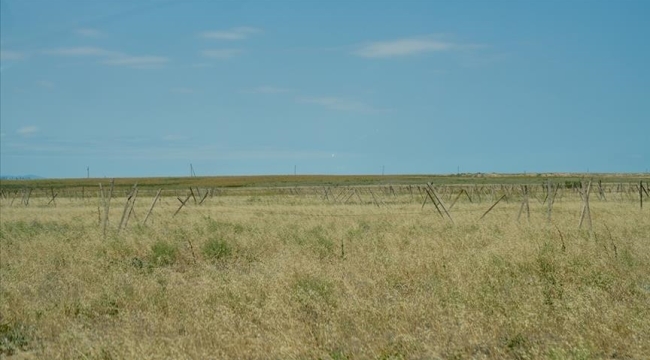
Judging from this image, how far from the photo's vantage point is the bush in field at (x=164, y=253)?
14.6 meters

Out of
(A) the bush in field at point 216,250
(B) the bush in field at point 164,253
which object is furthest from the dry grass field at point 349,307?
(A) the bush in field at point 216,250

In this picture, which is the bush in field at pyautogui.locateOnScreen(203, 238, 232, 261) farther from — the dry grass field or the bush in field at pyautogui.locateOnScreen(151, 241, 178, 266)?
the dry grass field

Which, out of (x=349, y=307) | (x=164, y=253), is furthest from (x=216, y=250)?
(x=349, y=307)

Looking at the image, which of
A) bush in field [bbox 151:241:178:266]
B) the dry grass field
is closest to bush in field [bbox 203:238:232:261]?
bush in field [bbox 151:241:178:266]

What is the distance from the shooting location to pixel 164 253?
48.6 ft

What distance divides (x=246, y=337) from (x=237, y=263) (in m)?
6.93

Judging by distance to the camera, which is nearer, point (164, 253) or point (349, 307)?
point (349, 307)

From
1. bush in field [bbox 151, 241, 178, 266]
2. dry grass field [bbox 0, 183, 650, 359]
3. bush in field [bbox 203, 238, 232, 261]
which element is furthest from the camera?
bush in field [bbox 203, 238, 232, 261]

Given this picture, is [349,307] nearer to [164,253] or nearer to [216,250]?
[216,250]

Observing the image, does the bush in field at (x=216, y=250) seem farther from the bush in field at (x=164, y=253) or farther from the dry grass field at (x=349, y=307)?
the dry grass field at (x=349, y=307)

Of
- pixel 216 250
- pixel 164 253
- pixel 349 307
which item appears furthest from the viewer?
pixel 216 250

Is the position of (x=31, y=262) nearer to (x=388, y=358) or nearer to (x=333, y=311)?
(x=333, y=311)

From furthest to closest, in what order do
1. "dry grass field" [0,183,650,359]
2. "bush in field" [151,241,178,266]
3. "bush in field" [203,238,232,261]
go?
"bush in field" [203,238,232,261]
"bush in field" [151,241,178,266]
"dry grass field" [0,183,650,359]

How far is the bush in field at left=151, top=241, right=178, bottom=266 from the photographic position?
14.6 meters
